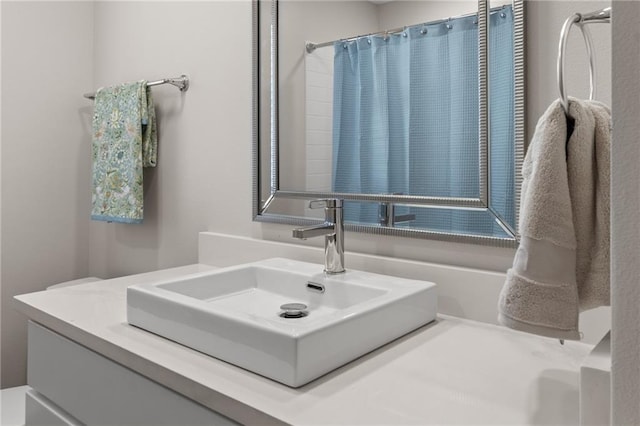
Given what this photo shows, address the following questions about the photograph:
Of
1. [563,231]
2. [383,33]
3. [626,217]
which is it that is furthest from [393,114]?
[626,217]

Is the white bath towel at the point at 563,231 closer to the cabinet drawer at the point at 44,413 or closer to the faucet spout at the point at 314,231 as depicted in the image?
the faucet spout at the point at 314,231

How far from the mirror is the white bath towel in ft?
1.15

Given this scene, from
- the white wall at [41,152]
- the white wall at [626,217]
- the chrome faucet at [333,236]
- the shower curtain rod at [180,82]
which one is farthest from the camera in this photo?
the white wall at [41,152]

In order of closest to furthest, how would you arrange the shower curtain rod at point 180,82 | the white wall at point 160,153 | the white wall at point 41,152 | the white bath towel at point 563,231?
the white bath towel at point 563,231
the white wall at point 160,153
the shower curtain rod at point 180,82
the white wall at point 41,152

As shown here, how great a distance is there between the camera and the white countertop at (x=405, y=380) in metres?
0.66

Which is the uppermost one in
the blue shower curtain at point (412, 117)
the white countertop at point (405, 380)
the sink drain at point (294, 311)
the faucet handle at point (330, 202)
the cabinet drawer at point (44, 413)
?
the blue shower curtain at point (412, 117)

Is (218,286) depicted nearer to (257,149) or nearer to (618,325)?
(257,149)

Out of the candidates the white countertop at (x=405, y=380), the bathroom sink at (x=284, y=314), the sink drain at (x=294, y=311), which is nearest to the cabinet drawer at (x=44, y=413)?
the white countertop at (x=405, y=380)

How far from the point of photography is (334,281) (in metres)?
1.11

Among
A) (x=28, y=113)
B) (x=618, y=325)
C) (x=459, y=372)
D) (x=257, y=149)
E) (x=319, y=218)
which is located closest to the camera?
(x=618, y=325)

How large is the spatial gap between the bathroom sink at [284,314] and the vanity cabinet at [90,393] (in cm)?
9

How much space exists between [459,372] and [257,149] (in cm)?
90

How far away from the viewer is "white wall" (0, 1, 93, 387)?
79.9 inches

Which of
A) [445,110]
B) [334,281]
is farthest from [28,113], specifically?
[445,110]
